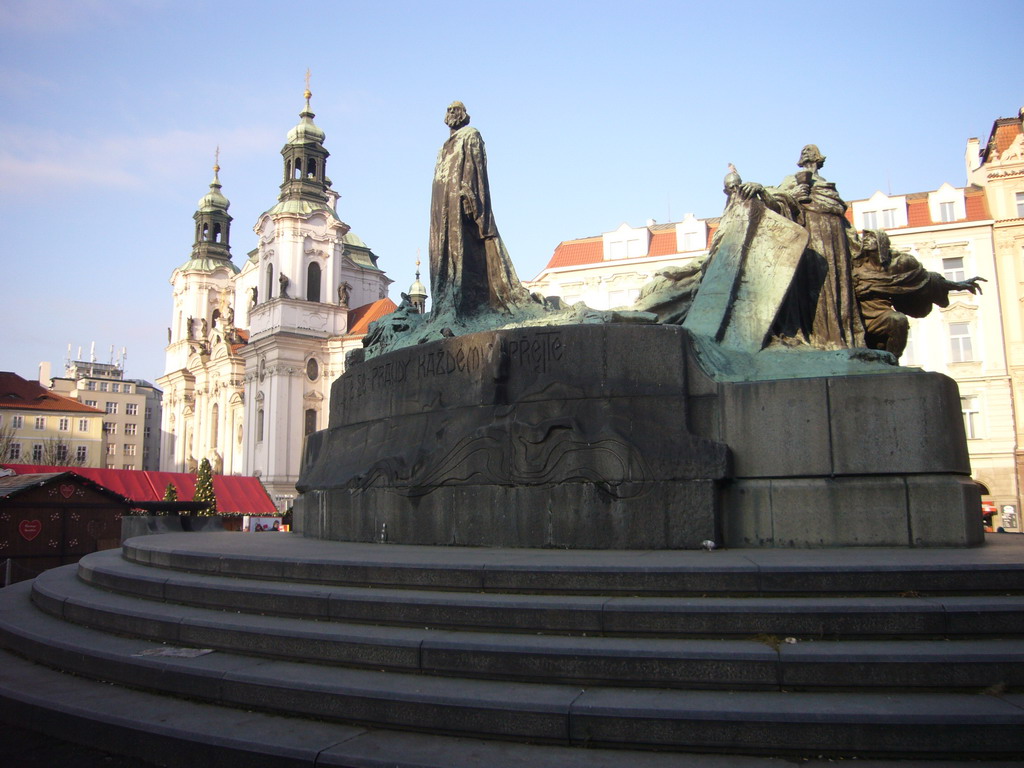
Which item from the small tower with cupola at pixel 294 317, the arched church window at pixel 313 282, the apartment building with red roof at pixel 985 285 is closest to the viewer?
the apartment building with red roof at pixel 985 285

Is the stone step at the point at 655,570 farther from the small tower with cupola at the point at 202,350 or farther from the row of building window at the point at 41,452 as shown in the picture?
the row of building window at the point at 41,452

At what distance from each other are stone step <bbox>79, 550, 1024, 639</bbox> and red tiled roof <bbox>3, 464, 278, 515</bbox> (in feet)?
107

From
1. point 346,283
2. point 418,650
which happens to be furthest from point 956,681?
point 346,283

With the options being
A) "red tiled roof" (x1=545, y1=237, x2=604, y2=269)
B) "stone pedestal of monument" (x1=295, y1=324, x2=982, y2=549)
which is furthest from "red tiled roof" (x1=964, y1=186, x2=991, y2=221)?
"stone pedestal of monument" (x1=295, y1=324, x2=982, y2=549)

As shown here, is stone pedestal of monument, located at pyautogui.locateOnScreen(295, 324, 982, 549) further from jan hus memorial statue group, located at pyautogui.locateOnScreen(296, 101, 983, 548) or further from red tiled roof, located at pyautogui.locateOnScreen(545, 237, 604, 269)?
red tiled roof, located at pyautogui.locateOnScreen(545, 237, 604, 269)

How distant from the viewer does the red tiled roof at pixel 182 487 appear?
126ft

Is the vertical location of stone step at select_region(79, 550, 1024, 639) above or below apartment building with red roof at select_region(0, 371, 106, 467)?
below

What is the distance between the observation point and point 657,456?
7234 mm

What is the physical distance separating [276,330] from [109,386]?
176 feet

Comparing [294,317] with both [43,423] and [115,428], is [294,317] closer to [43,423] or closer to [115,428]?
[43,423]

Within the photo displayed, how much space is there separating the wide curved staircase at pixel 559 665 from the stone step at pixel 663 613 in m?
0.01

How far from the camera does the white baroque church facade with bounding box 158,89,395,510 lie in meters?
65.6

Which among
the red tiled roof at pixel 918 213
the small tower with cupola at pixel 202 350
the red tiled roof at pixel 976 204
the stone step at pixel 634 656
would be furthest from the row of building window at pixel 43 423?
the stone step at pixel 634 656

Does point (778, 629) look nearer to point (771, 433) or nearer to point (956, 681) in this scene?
point (956, 681)
